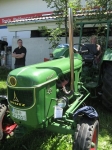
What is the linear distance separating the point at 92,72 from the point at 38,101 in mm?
2340

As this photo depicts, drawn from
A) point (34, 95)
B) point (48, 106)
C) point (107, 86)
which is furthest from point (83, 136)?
point (107, 86)

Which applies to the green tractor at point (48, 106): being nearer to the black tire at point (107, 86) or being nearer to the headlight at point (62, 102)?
the headlight at point (62, 102)

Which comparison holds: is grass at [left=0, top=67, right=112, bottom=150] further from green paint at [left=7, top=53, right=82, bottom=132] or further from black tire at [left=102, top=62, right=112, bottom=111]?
green paint at [left=7, top=53, right=82, bottom=132]

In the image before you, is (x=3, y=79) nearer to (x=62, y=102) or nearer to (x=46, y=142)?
(x=46, y=142)

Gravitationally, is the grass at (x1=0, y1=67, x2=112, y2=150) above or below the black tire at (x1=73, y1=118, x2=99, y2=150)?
below

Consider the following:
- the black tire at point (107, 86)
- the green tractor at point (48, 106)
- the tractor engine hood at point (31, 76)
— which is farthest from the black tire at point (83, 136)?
the black tire at point (107, 86)

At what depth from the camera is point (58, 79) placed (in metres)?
3.04

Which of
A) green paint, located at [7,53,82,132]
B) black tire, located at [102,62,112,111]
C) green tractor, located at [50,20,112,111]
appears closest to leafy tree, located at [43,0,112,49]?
green tractor, located at [50,20,112,111]

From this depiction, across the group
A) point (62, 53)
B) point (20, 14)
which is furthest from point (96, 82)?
point (20, 14)

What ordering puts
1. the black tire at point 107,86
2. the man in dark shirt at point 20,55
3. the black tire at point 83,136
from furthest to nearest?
the man in dark shirt at point 20,55, the black tire at point 107,86, the black tire at point 83,136

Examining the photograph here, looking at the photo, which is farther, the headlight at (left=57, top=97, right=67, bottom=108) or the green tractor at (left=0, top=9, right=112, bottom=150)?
the headlight at (left=57, top=97, right=67, bottom=108)

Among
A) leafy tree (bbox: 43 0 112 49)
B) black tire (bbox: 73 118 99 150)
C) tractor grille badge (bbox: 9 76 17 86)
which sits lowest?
black tire (bbox: 73 118 99 150)

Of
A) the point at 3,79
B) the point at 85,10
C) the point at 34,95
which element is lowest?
the point at 3,79

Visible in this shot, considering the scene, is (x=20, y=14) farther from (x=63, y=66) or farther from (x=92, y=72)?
(x=63, y=66)
